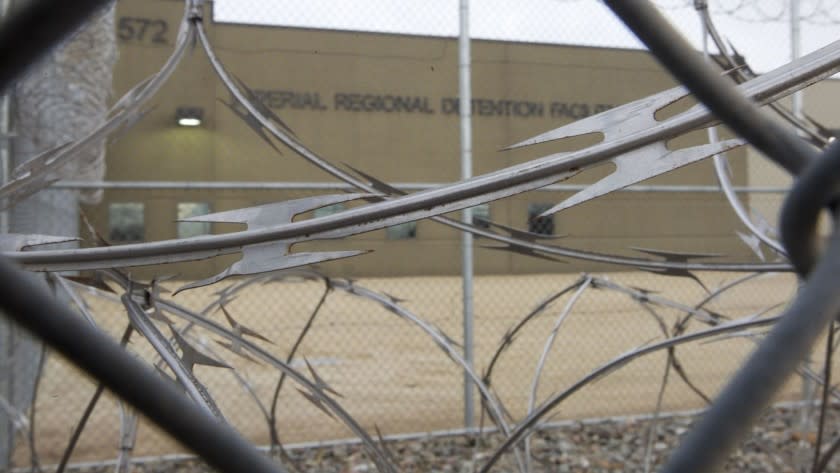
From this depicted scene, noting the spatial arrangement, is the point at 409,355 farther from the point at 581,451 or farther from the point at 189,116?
the point at 189,116

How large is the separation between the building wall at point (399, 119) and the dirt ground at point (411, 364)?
676 mm

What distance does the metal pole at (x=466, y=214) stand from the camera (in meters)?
3.79

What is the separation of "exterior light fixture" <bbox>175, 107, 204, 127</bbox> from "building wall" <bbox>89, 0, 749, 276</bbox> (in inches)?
4.1

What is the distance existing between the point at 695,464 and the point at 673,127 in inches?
18.4

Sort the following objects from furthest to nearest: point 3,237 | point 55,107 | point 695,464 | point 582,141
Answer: point 582,141 < point 55,107 < point 3,237 < point 695,464

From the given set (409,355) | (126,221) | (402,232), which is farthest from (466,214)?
(402,232)

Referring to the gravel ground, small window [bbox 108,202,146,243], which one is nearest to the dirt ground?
the gravel ground

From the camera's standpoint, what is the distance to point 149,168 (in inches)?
430

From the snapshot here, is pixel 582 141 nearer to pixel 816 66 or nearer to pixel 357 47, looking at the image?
pixel 357 47

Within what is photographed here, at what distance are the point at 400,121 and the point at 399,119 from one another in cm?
6

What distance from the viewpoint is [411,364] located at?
235 inches

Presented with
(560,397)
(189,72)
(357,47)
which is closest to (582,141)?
(357,47)

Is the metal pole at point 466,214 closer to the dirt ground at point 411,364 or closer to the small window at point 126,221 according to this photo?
the dirt ground at point 411,364

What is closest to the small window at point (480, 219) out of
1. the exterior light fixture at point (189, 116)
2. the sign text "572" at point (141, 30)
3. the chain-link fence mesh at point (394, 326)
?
the chain-link fence mesh at point (394, 326)
